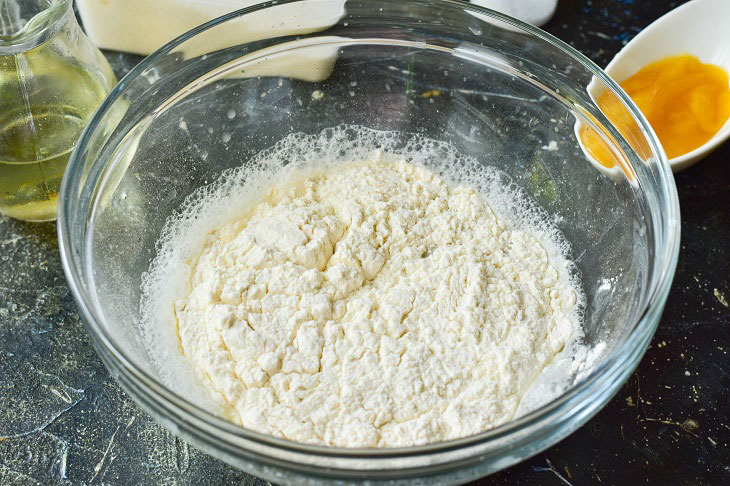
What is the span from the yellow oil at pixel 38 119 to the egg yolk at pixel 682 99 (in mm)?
818

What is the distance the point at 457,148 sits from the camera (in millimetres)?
1241

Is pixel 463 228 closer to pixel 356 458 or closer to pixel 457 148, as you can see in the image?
pixel 457 148

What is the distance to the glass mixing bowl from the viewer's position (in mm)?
1023

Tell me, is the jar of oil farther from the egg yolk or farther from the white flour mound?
the egg yolk

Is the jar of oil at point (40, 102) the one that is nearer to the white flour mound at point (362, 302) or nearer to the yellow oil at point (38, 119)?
the yellow oil at point (38, 119)

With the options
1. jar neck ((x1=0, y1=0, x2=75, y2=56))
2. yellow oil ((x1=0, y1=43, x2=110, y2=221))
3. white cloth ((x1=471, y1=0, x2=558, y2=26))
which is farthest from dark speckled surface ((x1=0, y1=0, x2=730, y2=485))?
white cloth ((x1=471, y1=0, x2=558, y2=26))

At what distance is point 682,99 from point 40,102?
3.08ft

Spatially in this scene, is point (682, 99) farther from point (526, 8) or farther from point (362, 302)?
point (362, 302)

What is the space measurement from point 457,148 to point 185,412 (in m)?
0.61

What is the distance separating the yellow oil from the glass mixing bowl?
0.11 metres

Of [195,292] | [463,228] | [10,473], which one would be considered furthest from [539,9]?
[10,473]

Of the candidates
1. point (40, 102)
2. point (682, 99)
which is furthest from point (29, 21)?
point (682, 99)

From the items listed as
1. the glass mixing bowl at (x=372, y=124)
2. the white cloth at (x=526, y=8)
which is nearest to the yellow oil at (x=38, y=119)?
the glass mixing bowl at (x=372, y=124)

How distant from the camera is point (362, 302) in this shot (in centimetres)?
103
